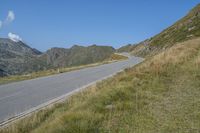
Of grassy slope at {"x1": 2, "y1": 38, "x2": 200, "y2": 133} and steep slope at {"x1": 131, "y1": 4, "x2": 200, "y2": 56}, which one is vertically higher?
steep slope at {"x1": 131, "y1": 4, "x2": 200, "y2": 56}

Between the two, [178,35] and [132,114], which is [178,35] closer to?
[178,35]

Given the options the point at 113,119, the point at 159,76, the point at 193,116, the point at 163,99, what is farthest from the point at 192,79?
the point at 113,119

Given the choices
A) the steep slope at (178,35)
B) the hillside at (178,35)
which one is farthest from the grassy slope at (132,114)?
the steep slope at (178,35)

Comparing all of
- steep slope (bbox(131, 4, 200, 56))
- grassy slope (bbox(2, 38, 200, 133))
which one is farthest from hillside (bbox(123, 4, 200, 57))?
grassy slope (bbox(2, 38, 200, 133))

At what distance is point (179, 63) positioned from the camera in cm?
1992

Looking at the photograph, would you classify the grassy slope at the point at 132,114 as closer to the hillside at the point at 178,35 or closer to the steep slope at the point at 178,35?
the hillside at the point at 178,35

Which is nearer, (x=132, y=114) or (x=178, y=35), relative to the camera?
(x=132, y=114)

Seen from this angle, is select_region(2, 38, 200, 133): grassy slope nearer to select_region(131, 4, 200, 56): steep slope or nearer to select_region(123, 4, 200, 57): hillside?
select_region(123, 4, 200, 57): hillside

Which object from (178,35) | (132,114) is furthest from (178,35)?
(132,114)

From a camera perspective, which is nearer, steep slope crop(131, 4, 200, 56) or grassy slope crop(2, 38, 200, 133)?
grassy slope crop(2, 38, 200, 133)

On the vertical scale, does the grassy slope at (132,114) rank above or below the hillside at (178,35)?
below

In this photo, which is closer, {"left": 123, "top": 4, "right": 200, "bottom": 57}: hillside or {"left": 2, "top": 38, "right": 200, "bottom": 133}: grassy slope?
{"left": 2, "top": 38, "right": 200, "bottom": 133}: grassy slope

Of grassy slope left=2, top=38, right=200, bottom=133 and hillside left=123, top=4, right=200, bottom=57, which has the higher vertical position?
hillside left=123, top=4, right=200, bottom=57

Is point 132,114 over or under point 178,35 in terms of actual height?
under
